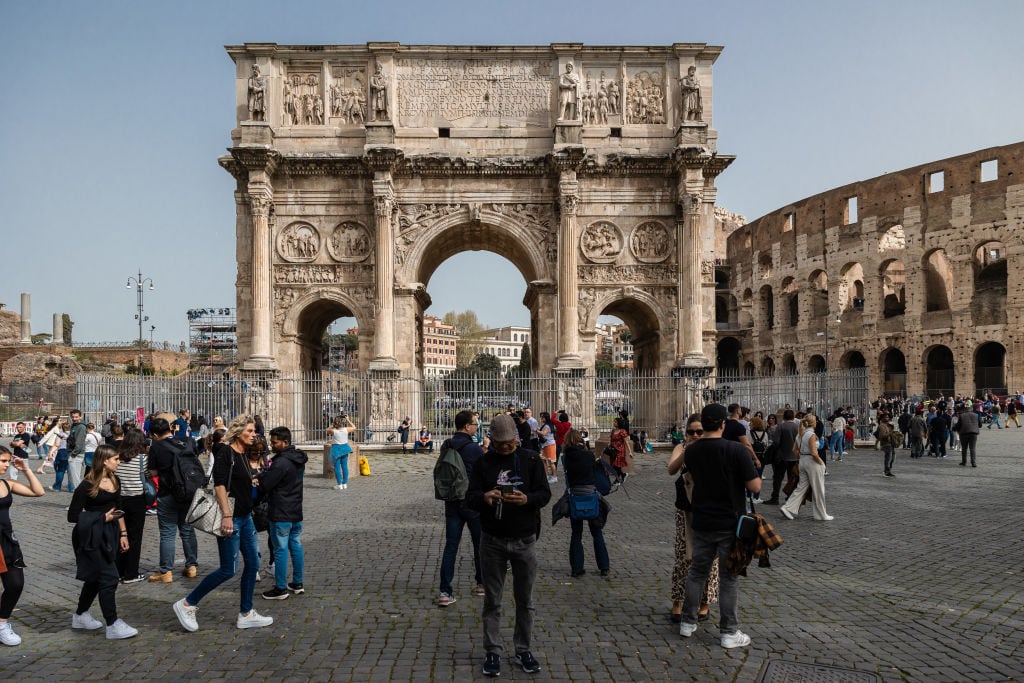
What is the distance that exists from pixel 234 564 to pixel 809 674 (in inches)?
164

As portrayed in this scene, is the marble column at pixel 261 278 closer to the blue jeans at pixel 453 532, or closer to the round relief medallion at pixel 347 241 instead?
the round relief medallion at pixel 347 241

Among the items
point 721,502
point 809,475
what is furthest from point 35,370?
point 721,502

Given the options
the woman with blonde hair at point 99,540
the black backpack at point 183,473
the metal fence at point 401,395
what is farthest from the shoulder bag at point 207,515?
the metal fence at point 401,395

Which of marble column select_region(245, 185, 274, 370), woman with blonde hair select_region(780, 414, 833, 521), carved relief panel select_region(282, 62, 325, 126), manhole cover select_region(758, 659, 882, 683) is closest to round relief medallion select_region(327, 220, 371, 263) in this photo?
marble column select_region(245, 185, 274, 370)

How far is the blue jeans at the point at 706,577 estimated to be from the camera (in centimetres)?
500

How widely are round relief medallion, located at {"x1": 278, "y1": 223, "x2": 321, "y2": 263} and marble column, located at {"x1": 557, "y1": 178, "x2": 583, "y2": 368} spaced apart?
795 centimetres

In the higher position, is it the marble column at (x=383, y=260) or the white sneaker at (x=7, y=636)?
the marble column at (x=383, y=260)

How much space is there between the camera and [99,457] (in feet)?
18.0

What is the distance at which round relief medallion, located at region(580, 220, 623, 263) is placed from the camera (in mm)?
23328

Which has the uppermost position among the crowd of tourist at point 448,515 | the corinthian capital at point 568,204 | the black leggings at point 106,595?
the corinthian capital at point 568,204

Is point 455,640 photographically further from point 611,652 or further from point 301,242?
point 301,242

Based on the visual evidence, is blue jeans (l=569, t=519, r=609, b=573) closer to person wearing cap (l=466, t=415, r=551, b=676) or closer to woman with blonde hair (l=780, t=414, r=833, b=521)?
person wearing cap (l=466, t=415, r=551, b=676)

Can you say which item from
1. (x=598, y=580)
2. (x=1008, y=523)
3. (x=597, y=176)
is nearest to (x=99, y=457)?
(x=598, y=580)

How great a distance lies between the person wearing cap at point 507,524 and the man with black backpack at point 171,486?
355cm
